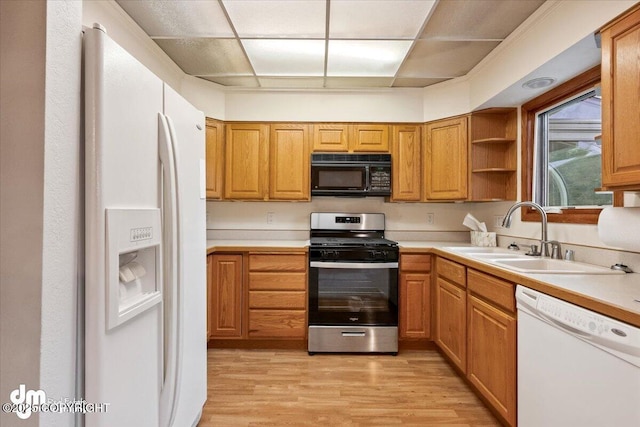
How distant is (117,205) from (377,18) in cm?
194

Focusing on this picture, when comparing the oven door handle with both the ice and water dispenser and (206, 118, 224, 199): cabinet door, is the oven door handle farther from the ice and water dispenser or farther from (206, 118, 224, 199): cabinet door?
the ice and water dispenser

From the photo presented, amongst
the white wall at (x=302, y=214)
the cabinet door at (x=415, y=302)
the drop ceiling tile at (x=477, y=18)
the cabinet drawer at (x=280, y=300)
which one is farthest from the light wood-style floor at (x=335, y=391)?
the drop ceiling tile at (x=477, y=18)

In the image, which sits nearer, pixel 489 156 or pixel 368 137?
pixel 489 156

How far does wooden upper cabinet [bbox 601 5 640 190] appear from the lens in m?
1.31

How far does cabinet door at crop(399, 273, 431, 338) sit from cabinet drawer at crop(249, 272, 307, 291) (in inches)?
34.4

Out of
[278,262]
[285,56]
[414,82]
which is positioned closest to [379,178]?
[414,82]

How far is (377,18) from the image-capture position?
2047 millimetres

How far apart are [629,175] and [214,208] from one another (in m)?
3.15

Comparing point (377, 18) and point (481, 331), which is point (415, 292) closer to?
point (481, 331)

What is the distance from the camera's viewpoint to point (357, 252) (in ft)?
9.14

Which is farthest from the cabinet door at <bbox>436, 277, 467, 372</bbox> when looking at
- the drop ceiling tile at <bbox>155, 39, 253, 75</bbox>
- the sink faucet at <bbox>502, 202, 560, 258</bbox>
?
the drop ceiling tile at <bbox>155, 39, 253, 75</bbox>

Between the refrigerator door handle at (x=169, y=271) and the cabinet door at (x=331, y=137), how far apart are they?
2149 mm

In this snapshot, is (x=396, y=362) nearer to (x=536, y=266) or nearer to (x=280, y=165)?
(x=536, y=266)

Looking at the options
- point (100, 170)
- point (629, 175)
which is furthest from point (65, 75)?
point (629, 175)
